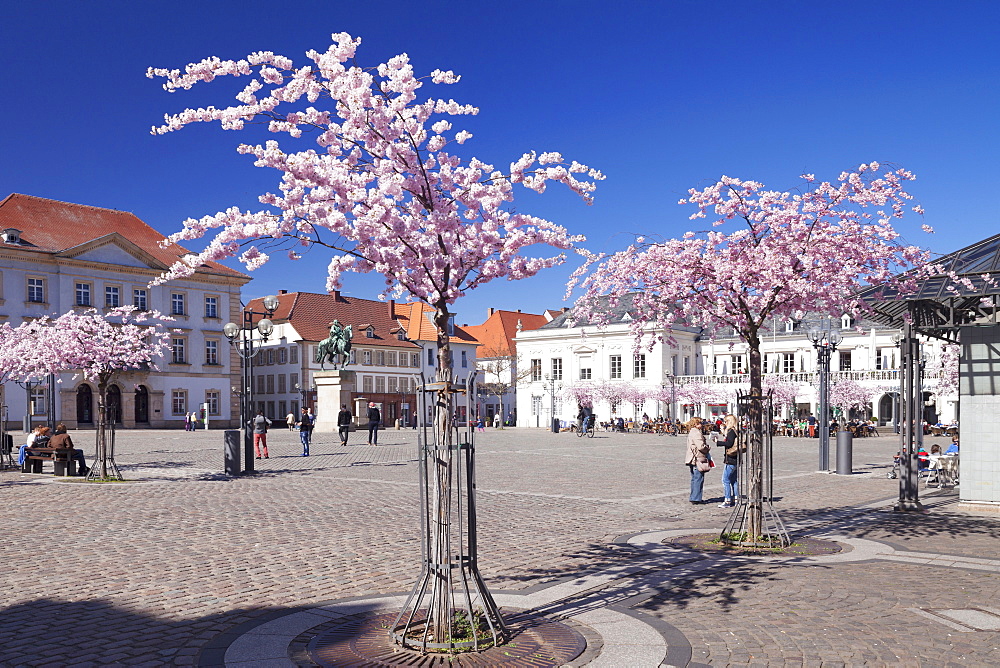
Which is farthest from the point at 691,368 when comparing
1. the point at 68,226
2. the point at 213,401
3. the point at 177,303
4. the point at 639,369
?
the point at 68,226

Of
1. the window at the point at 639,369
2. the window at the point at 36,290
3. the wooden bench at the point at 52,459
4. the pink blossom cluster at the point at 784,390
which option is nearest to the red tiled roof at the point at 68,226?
the window at the point at 36,290

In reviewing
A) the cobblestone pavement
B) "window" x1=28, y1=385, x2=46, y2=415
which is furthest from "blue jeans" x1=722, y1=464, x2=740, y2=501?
"window" x1=28, y1=385, x2=46, y2=415

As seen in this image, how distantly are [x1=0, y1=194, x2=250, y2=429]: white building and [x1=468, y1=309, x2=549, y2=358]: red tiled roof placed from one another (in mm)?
32959

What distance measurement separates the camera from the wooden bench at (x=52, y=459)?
2041cm

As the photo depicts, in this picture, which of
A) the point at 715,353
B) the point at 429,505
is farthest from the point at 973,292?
the point at 715,353

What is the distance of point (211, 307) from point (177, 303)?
288 cm

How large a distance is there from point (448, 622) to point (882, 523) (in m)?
8.74

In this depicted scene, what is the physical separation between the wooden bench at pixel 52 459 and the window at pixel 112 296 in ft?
144

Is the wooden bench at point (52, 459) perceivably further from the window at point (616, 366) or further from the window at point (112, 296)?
the window at point (616, 366)

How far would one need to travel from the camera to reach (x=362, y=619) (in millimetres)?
7344

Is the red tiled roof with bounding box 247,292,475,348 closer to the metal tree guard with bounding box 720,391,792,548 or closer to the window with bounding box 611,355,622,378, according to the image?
the window with bounding box 611,355,622,378

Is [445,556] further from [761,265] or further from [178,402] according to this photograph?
[178,402]

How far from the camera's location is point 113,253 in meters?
63.3

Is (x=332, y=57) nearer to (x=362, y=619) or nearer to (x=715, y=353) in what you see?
(x=362, y=619)
